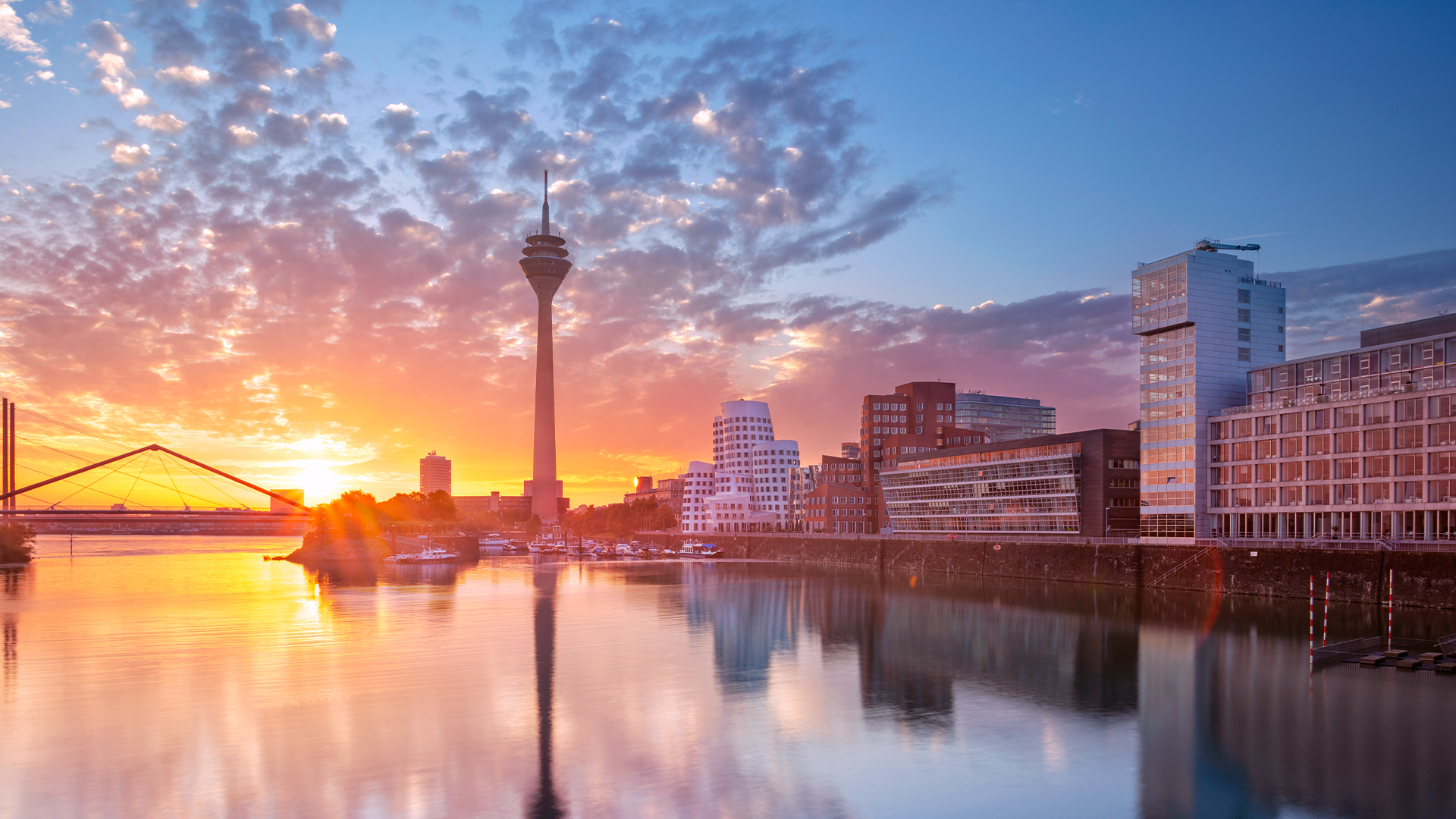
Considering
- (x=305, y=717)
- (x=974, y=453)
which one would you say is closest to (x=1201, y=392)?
(x=974, y=453)

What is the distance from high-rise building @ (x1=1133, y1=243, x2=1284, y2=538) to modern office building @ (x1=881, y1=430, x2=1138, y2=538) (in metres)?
8.47

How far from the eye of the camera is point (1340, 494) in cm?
8112

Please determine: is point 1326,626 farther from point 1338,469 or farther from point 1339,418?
point 1339,418

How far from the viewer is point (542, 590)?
304 feet

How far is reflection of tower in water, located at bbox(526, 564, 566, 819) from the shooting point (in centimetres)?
2309

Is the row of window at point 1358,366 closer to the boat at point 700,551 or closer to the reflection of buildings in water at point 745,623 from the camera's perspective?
the reflection of buildings in water at point 745,623

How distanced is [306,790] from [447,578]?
90792 mm

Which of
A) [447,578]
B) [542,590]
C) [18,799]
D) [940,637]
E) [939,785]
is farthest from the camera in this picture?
[447,578]

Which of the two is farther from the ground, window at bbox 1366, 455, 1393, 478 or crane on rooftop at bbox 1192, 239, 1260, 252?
crane on rooftop at bbox 1192, 239, 1260, 252

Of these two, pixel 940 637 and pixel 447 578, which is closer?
pixel 940 637

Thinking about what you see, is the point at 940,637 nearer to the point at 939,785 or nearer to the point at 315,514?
the point at 939,785

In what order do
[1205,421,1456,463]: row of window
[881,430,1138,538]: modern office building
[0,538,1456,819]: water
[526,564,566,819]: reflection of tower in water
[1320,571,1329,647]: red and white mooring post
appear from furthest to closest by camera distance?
1. [881,430,1138,538]: modern office building
2. [1205,421,1456,463]: row of window
3. [1320,571,1329,647]: red and white mooring post
4. [0,538,1456,819]: water
5. [526,564,566,819]: reflection of tower in water

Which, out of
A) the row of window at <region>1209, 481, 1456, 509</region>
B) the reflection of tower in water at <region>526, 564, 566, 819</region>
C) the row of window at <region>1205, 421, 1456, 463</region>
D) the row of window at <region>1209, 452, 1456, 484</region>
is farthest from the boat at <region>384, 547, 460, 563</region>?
the row of window at <region>1205, 421, 1456, 463</region>

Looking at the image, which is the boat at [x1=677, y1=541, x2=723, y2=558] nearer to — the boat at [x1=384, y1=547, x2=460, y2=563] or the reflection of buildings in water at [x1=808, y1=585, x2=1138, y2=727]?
the boat at [x1=384, y1=547, x2=460, y2=563]
